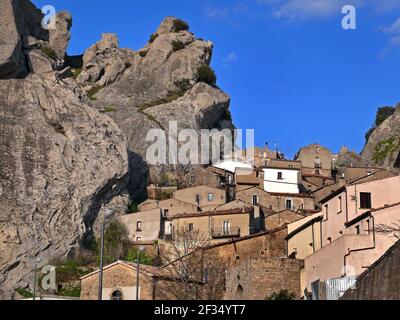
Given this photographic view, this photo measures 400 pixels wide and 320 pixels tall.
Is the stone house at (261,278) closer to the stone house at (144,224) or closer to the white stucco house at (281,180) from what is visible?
the stone house at (144,224)

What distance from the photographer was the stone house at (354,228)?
4053 centimetres

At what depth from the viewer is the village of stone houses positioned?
157ft

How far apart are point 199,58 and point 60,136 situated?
44.1 m

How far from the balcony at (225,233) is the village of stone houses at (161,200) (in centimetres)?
11

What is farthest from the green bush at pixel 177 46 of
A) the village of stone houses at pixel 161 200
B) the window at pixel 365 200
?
the window at pixel 365 200

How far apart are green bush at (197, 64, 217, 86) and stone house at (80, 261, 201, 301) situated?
6943 cm

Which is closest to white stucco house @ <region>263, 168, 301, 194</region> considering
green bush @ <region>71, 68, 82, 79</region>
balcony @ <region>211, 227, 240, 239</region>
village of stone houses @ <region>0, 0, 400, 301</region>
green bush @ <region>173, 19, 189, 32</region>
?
village of stone houses @ <region>0, 0, 400, 301</region>

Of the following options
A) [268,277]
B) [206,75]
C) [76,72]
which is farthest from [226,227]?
[76,72]

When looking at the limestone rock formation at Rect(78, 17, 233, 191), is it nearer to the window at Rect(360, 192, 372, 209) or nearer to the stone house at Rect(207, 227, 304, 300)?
the stone house at Rect(207, 227, 304, 300)

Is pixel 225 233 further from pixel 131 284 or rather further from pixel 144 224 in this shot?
pixel 131 284

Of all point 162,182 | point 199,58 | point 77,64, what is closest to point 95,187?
point 162,182
